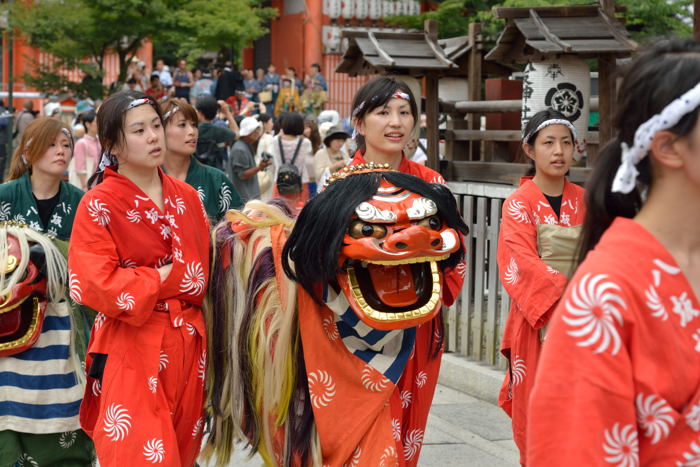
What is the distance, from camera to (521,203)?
455 centimetres

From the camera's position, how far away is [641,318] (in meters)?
1.74

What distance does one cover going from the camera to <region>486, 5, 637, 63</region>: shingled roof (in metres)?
5.84

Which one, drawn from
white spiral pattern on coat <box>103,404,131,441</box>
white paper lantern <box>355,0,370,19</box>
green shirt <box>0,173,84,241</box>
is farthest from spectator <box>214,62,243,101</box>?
white spiral pattern on coat <box>103,404,131,441</box>

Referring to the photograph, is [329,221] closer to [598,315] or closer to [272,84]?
[598,315]

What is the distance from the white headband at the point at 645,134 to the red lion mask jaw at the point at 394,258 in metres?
1.49

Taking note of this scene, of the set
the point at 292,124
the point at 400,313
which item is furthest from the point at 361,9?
the point at 400,313

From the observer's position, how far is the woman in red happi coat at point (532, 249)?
434 cm

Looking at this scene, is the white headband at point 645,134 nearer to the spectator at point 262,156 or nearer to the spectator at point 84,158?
the spectator at point 262,156

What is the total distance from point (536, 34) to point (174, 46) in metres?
Result: 24.0

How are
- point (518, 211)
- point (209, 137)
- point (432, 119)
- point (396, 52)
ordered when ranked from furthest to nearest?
point (209, 137), point (432, 119), point (396, 52), point (518, 211)

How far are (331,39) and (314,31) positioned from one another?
Answer: 434 millimetres

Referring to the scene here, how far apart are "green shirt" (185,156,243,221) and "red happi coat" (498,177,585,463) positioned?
4.95 ft

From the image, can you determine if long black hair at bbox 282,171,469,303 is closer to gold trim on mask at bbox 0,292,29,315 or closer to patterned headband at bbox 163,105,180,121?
gold trim on mask at bbox 0,292,29,315

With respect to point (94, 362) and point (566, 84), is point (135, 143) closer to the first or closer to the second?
point (94, 362)
